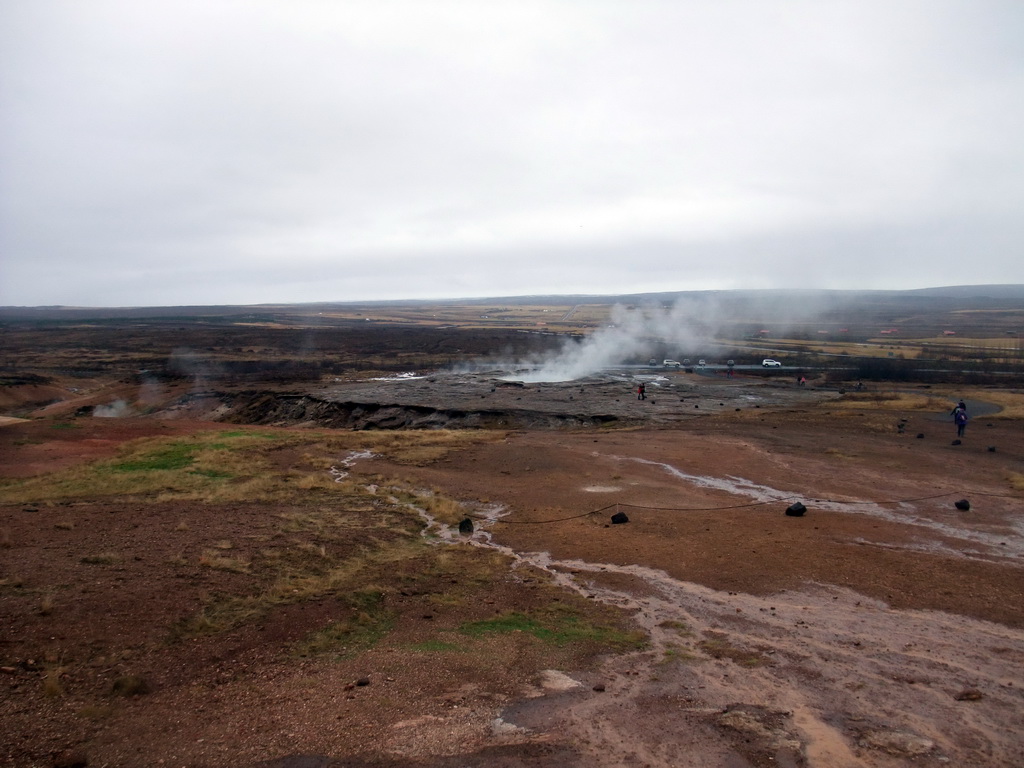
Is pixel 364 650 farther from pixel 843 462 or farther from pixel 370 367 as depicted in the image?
pixel 370 367

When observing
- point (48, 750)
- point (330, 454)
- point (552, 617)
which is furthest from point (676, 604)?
point (330, 454)

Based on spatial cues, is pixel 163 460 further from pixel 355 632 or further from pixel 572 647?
pixel 572 647

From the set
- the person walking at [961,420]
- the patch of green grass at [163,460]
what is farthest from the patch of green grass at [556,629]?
the person walking at [961,420]

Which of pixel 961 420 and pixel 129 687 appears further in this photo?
pixel 961 420

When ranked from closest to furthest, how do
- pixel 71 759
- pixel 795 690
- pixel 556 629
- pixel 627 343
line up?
1. pixel 71 759
2. pixel 795 690
3. pixel 556 629
4. pixel 627 343

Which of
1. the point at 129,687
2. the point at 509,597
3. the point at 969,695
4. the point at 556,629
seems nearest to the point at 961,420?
the point at 969,695

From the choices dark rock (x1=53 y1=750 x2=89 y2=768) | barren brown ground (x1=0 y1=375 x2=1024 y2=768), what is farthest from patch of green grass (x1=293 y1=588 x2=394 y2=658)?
dark rock (x1=53 y1=750 x2=89 y2=768)

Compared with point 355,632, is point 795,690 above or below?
below

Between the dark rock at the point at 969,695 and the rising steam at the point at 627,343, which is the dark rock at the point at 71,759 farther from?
the rising steam at the point at 627,343
